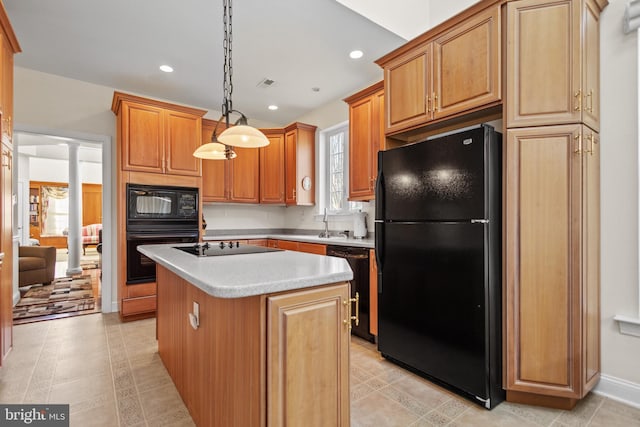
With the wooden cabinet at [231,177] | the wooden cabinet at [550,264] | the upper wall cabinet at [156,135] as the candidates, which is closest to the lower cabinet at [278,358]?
the wooden cabinet at [550,264]

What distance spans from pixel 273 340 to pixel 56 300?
4699 mm

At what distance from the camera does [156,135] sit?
146 inches

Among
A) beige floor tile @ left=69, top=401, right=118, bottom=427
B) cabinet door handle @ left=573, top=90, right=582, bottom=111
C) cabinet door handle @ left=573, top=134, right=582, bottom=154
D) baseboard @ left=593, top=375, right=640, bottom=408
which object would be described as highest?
cabinet door handle @ left=573, top=90, right=582, bottom=111

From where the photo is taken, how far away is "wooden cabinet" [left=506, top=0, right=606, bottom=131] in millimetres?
1845

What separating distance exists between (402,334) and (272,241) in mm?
2472

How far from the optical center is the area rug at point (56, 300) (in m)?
3.86

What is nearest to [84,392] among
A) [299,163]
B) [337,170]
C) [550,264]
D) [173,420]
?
[173,420]

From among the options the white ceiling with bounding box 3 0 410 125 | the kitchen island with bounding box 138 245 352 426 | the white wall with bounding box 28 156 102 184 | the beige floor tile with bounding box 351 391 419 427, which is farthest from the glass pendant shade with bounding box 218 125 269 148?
the white wall with bounding box 28 156 102 184

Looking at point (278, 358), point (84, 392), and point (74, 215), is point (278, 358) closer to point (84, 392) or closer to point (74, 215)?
point (84, 392)

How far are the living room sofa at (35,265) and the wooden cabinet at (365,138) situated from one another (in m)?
4.98

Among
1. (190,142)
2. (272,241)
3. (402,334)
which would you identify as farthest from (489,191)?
(190,142)

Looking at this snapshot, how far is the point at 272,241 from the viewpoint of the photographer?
4465 millimetres

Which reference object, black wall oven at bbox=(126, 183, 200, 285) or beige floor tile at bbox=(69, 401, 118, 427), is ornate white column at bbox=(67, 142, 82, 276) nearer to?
black wall oven at bbox=(126, 183, 200, 285)

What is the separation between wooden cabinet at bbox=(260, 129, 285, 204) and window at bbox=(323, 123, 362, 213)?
67 cm
